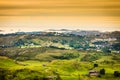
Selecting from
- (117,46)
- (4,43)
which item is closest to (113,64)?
(117,46)

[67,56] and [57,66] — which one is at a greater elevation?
[67,56]

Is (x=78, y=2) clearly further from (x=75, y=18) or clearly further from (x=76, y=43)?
(x=76, y=43)

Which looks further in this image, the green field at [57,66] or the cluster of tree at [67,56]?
the cluster of tree at [67,56]

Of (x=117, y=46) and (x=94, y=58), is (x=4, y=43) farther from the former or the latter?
(x=117, y=46)

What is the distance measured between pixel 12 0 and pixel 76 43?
5.01ft

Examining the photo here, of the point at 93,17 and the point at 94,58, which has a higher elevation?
the point at 93,17

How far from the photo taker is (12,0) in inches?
249

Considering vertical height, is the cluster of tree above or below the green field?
above

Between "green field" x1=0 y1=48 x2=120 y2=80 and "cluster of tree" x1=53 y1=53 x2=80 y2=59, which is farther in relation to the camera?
"cluster of tree" x1=53 y1=53 x2=80 y2=59

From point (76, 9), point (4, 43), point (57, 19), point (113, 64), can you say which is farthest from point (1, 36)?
point (113, 64)

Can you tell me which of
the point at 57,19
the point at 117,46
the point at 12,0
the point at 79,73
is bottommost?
the point at 79,73

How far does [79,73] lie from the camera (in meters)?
6.12

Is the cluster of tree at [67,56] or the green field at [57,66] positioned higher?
the cluster of tree at [67,56]

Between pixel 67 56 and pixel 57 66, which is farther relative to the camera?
pixel 67 56
